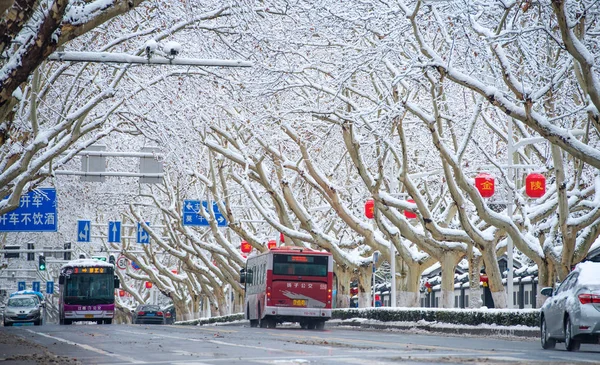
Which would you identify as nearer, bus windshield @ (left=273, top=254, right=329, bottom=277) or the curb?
the curb

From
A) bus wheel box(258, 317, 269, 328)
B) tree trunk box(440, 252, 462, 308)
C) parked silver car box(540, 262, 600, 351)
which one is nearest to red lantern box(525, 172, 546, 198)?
tree trunk box(440, 252, 462, 308)

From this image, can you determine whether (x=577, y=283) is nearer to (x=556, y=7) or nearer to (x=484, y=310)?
(x=556, y=7)

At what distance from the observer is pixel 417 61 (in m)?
23.9

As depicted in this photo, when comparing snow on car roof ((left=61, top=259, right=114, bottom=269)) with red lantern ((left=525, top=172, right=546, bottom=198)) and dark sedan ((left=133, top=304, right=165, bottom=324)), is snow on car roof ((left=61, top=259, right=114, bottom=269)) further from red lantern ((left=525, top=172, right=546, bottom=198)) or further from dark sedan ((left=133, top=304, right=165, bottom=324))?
red lantern ((left=525, top=172, right=546, bottom=198))

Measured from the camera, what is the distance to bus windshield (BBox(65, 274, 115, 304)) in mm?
48594

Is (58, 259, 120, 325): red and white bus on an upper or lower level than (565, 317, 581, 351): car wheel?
upper

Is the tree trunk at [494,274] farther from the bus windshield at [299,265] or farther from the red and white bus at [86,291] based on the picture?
the red and white bus at [86,291]

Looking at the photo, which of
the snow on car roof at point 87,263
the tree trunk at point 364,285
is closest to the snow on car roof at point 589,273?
the tree trunk at point 364,285

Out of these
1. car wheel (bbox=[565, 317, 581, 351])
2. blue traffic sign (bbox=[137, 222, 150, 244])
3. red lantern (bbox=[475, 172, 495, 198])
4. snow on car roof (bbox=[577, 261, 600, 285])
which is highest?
blue traffic sign (bbox=[137, 222, 150, 244])

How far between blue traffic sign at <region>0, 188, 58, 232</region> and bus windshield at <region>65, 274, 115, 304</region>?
7387 mm

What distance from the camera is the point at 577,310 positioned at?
680 inches

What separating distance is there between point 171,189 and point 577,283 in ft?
116

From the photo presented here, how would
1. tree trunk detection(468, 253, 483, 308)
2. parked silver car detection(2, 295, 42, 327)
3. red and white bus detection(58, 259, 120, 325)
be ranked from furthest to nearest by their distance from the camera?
parked silver car detection(2, 295, 42, 327)
red and white bus detection(58, 259, 120, 325)
tree trunk detection(468, 253, 483, 308)

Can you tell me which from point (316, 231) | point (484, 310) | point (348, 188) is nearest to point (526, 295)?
point (348, 188)
